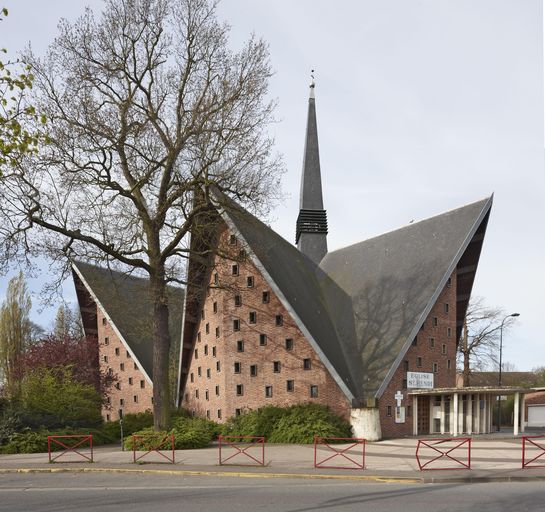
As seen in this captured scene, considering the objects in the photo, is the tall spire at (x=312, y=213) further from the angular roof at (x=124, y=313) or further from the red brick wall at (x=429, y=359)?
the red brick wall at (x=429, y=359)

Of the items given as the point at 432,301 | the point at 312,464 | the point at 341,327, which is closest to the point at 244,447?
the point at 312,464

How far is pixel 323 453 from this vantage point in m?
21.1

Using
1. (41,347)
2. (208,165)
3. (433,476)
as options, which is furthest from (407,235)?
(41,347)

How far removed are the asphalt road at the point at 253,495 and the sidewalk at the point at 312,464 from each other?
75 cm

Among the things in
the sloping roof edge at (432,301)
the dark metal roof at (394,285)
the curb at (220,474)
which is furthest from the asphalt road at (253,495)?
the dark metal roof at (394,285)

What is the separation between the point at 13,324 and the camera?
49.4m

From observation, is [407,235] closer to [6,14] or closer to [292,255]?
[292,255]

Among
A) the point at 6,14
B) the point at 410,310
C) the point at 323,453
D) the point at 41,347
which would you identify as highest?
the point at 6,14

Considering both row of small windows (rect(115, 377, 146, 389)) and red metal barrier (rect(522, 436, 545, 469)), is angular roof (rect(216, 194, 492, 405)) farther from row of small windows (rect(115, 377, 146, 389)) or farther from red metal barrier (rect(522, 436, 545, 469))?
row of small windows (rect(115, 377, 146, 389))

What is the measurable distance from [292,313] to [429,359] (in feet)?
27.5

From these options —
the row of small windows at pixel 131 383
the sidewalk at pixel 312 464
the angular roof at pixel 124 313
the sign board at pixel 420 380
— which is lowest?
the row of small windows at pixel 131 383

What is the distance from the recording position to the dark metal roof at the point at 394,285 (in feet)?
93.4

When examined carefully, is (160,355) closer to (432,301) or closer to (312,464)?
(312,464)

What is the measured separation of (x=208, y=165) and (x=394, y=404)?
1514cm
